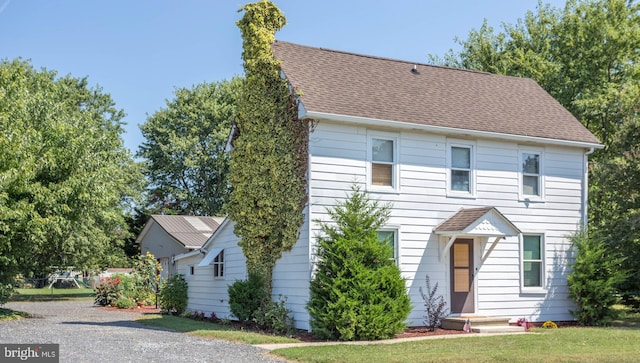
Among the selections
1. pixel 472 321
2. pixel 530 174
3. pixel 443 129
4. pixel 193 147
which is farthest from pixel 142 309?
pixel 193 147

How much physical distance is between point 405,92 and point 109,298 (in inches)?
678

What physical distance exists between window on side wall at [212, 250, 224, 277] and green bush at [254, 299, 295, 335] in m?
3.86

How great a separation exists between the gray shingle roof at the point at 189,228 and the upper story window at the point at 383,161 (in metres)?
16.6

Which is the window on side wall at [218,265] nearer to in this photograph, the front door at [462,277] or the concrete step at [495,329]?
the front door at [462,277]

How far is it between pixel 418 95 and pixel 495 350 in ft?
30.4

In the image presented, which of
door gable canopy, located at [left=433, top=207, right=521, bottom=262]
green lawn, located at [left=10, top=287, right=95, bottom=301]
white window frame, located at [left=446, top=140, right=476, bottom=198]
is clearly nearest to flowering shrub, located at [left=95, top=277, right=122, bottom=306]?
green lawn, located at [left=10, top=287, right=95, bottom=301]

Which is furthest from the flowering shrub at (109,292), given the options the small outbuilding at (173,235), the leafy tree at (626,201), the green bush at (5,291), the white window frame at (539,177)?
the leafy tree at (626,201)

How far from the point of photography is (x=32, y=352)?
41.1ft

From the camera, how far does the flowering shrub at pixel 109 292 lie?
102ft

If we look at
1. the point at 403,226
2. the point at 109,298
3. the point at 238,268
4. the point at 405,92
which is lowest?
the point at 109,298

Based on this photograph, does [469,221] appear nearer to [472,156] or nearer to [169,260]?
[472,156]

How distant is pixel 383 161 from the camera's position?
62.1 ft

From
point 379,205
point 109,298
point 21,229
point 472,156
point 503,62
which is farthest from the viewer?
point 503,62

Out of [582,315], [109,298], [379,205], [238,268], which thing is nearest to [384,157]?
[379,205]
